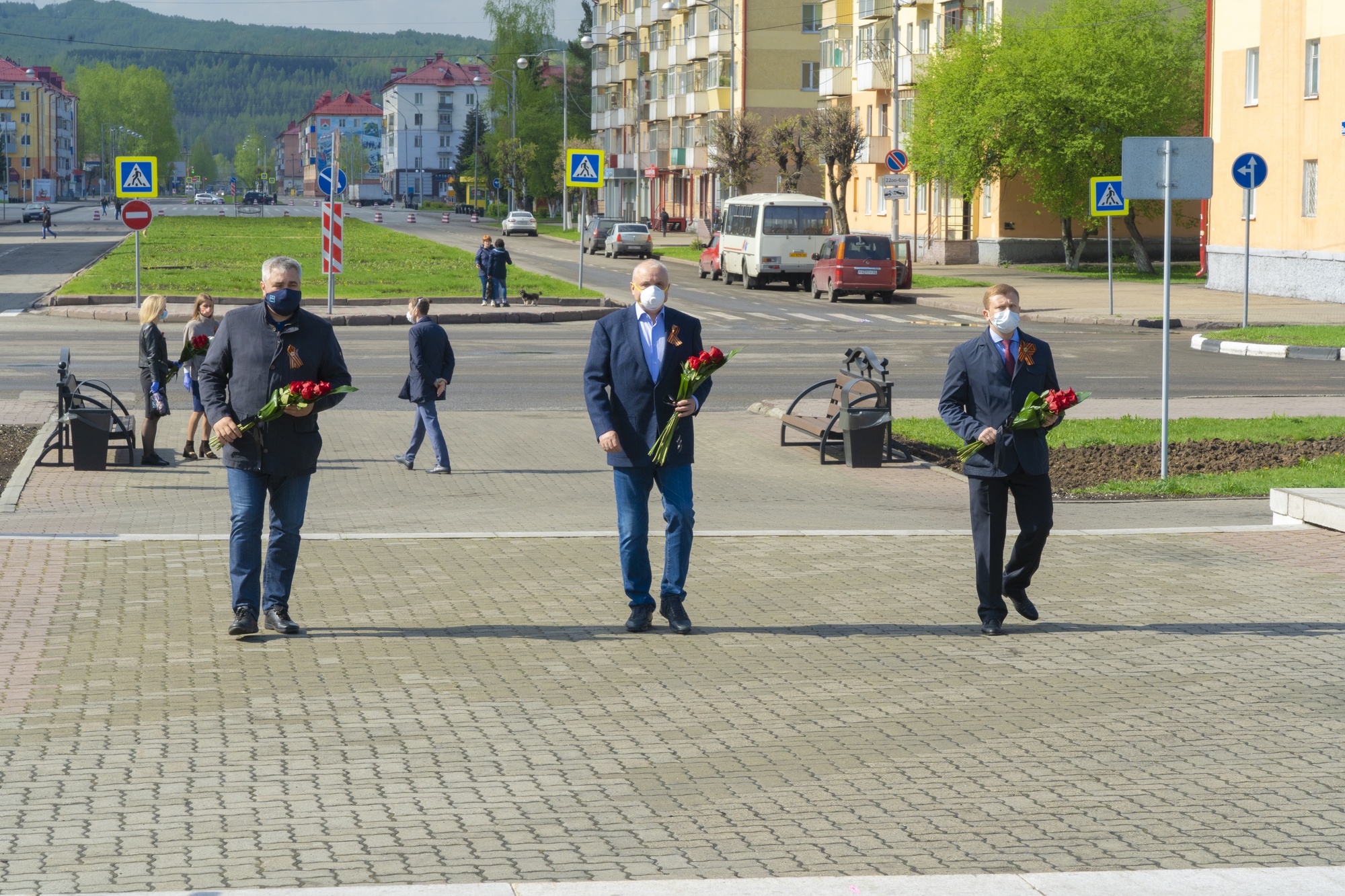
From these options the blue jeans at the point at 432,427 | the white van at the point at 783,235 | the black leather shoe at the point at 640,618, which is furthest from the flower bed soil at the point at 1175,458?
the white van at the point at 783,235

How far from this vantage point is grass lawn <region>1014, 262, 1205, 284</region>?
152ft

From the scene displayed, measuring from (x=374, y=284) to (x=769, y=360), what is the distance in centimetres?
1721

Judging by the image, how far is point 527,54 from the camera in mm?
115375

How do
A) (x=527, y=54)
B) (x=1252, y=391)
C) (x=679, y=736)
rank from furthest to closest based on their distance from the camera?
(x=527, y=54), (x=1252, y=391), (x=679, y=736)

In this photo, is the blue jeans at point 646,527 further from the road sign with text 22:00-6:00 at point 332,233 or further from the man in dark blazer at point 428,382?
the road sign with text 22:00-6:00 at point 332,233

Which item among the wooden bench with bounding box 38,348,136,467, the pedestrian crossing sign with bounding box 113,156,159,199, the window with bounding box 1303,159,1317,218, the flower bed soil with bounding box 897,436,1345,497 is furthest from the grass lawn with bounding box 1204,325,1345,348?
the pedestrian crossing sign with bounding box 113,156,159,199

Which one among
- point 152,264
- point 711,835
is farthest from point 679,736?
point 152,264

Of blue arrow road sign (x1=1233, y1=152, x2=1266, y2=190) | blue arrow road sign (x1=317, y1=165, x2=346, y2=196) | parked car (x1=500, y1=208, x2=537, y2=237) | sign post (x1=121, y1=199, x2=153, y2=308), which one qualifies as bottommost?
sign post (x1=121, y1=199, x2=153, y2=308)

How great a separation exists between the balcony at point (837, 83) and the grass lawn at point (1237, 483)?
57.2 metres

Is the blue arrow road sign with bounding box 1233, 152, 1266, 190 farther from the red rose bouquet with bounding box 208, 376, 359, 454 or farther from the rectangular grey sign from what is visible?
the red rose bouquet with bounding box 208, 376, 359, 454

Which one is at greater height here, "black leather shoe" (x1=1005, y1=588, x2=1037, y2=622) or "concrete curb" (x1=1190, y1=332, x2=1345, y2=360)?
"concrete curb" (x1=1190, y1=332, x2=1345, y2=360)

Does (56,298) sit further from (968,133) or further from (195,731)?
(195,731)

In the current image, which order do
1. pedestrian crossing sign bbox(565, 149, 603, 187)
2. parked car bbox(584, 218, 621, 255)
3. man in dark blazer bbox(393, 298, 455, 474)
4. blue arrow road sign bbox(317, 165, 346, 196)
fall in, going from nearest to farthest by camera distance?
man in dark blazer bbox(393, 298, 455, 474)
blue arrow road sign bbox(317, 165, 346, 196)
pedestrian crossing sign bbox(565, 149, 603, 187)
parked car bbox(584, 218, 621, 255)

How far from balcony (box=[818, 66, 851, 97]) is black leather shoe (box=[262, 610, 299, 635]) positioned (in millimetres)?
63170
